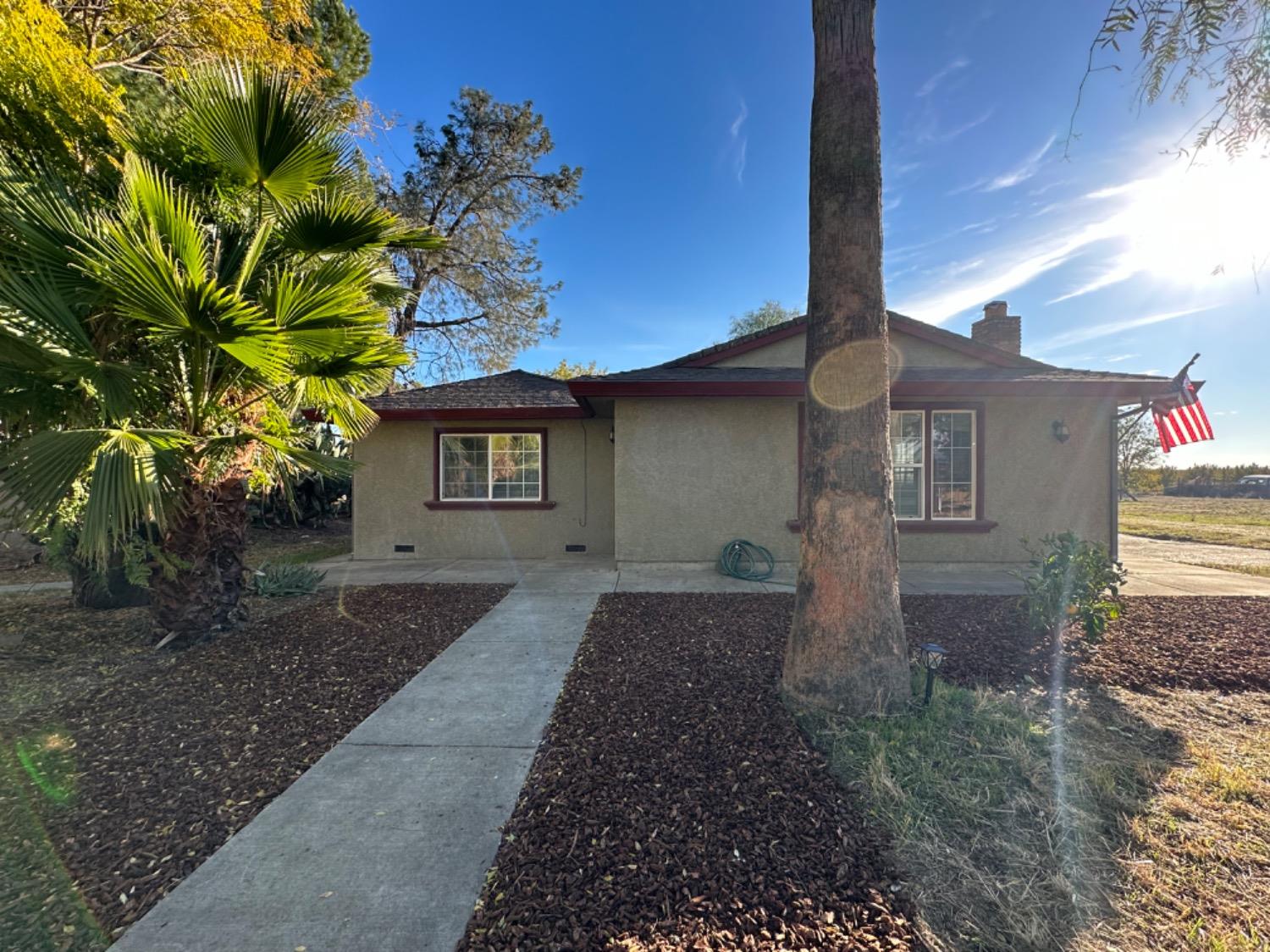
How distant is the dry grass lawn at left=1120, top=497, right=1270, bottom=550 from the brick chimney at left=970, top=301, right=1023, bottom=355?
23.9 feet

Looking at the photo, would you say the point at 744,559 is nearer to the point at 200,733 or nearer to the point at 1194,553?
the point at 200,733

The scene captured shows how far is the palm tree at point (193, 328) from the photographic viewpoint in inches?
132

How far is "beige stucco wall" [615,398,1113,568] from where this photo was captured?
7527mm

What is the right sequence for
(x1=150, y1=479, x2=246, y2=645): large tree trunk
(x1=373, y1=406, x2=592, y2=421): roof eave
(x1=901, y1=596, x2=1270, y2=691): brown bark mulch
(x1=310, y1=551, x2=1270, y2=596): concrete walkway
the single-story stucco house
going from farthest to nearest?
(x1=373, y1=406, x2=592, y2=421): roof eave < the single-story stucco house < (x1=310, y1=551, x2=1270, y2=596): concrete walkway < (x1=150, y1=479, x2=246, y2=645): large tree trunk < (x1=901, y1=596, x2=1270, y2=691): brown bark mulch

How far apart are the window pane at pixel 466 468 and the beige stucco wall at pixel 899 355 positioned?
14.6 feet

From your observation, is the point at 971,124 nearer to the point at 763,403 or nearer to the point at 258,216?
the point at 763,403

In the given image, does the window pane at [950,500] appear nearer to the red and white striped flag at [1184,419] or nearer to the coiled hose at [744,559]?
the coiled hose at [744,559]

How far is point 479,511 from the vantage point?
9039 millimetres

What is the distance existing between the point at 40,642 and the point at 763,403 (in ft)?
27.3

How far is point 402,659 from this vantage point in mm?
4234

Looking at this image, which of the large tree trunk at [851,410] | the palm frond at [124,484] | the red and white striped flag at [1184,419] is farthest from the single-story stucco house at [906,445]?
the palm frond at [124,484]

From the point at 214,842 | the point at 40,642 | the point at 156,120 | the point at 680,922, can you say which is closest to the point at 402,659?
the point at 214,842

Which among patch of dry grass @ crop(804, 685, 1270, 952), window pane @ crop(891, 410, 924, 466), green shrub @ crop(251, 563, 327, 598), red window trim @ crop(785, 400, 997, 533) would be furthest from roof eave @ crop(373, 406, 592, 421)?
patch of dry grass @ crop(804, 685, 1270, 952)

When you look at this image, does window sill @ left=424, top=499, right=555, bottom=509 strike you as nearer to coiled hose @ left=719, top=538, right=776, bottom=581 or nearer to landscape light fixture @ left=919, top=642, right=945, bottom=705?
coiled hose @ left=719, top=538, right=776, bottom=581
